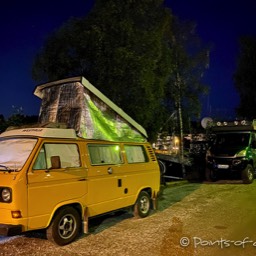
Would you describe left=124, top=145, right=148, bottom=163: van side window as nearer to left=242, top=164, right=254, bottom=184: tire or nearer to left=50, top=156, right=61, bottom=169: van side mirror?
left=50, top=156, right=61, bottom=169: van side mirror

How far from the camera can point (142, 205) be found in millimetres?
9258

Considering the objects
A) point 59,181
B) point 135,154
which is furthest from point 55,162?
point 135,154

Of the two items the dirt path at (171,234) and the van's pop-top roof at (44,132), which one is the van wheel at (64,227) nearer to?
the dirt path at (171,234)

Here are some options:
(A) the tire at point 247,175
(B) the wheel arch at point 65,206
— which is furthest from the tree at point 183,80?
(B) the wheel arch at point 65,206

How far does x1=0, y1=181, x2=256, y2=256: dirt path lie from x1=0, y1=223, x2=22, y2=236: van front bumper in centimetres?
67

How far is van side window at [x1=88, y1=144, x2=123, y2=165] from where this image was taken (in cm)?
781

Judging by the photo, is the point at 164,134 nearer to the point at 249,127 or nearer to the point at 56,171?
the point at 249,127

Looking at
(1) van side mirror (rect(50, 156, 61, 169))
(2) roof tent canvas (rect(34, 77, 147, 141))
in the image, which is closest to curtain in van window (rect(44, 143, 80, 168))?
(1) van side mirror (rect(50, 156, 61, 169))

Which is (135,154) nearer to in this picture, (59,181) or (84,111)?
(84,111)

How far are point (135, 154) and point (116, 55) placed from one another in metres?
3.82

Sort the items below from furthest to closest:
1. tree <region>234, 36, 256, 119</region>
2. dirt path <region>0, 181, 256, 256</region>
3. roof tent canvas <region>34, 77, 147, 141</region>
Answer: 1. tree <region>234, 36, 256, 119</region>
2. roof tent canvas <region>34, 77, 147, 141</region>
3. dirt path <region>0, 181, 256, 256</region>

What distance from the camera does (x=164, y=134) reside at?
17531mm

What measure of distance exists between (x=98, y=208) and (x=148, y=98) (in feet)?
18.2

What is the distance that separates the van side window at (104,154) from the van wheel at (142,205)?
116 centimetres
